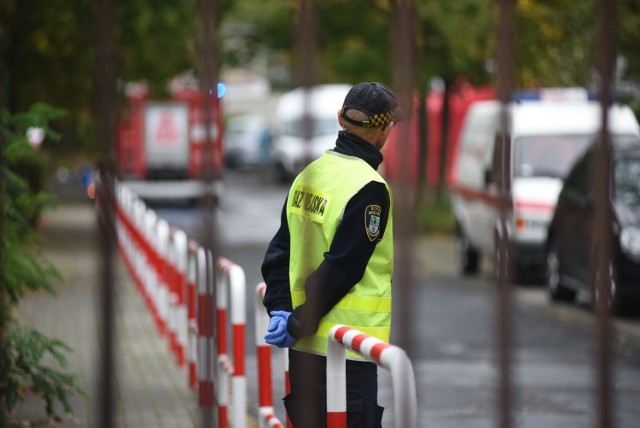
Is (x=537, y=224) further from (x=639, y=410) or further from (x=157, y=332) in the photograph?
(x=639, y=410)

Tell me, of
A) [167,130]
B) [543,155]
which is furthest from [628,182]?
[167,130]

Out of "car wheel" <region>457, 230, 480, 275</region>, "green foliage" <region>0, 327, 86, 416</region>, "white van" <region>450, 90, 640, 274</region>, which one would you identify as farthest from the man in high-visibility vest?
"car wheel" <region>457, 230, 480, 275</region>

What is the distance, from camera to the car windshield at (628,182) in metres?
12.4

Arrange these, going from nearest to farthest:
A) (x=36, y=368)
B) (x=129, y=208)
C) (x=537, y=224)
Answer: (x=36, y=368), (x=537, y=224), (x=129, y=208)

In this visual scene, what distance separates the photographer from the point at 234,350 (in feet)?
23.0

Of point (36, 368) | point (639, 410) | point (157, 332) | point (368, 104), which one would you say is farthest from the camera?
point (157, 332)

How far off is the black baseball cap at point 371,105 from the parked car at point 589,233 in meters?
6.51

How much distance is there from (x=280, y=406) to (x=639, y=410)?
2342 mm

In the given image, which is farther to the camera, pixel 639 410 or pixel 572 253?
pixel 572 253

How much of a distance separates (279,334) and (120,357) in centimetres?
580

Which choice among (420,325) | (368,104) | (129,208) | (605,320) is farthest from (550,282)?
(605,320)

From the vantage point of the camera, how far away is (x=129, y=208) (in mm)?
18062

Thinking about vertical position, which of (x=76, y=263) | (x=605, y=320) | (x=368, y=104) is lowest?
(x=76, y=263)

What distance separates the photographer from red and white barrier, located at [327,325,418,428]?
3.49 metres
